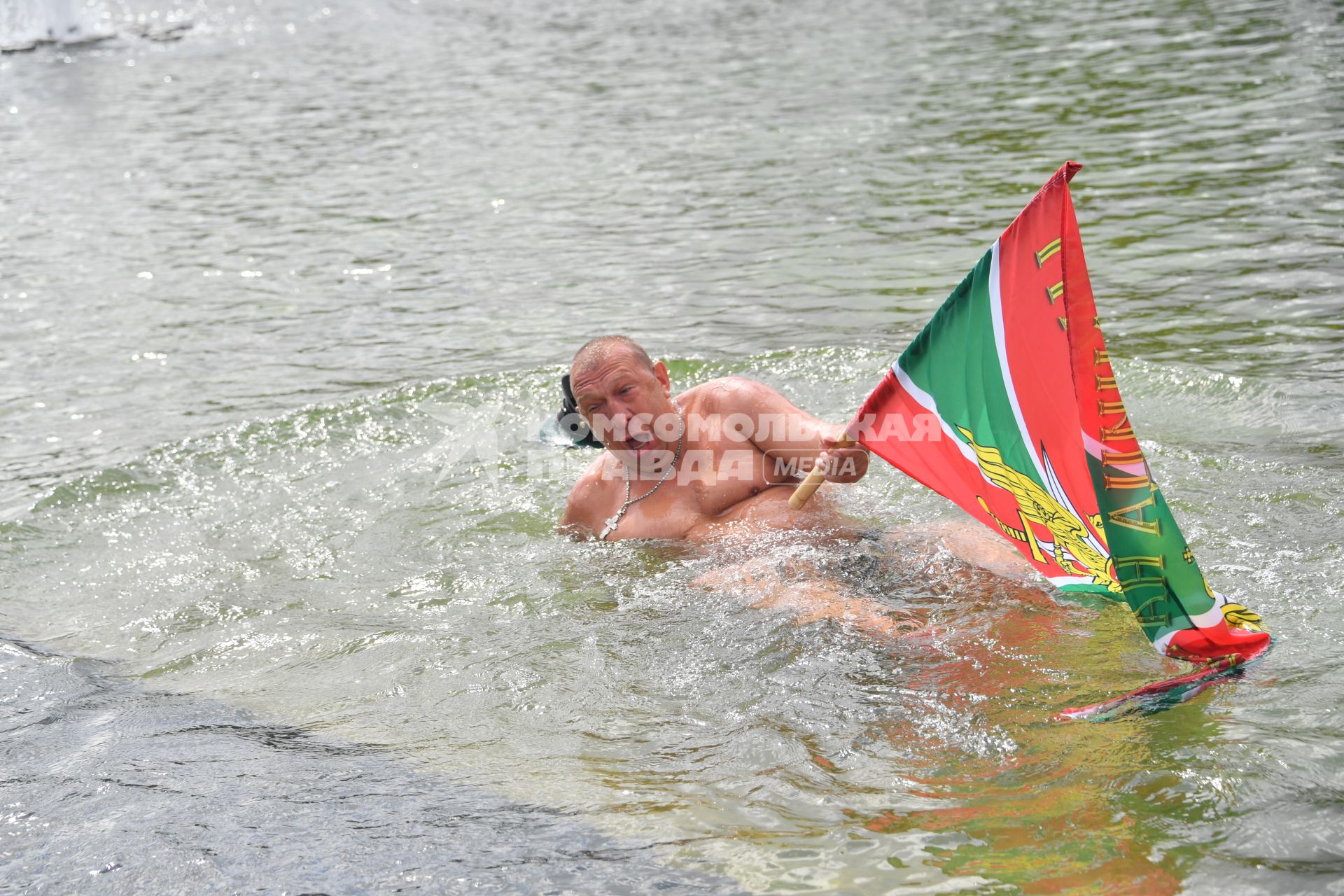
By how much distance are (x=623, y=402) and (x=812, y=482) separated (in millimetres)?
917

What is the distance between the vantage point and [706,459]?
220 inches

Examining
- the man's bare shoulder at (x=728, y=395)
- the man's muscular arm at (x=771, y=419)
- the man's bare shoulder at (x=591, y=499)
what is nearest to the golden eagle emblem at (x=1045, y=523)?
the man's muscular arm at (x=771, y=419)

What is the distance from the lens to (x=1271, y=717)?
381cm

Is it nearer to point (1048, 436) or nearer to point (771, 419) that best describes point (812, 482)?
point (771, 419)

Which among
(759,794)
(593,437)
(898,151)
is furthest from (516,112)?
(759,794)

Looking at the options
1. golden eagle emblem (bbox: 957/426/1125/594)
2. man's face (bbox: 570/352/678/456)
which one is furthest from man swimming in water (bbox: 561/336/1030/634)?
golden eagle emblem (bbox: 957/426/1125/594)

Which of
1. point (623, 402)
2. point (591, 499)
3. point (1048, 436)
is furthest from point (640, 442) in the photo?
point (1048, 436)

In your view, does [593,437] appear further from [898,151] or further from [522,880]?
[898,151]

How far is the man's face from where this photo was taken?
211 inches

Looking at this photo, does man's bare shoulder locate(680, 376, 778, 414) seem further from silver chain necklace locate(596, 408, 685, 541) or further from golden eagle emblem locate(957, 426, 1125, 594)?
golden eagle emblem locate(957, 426, 1125, 594)

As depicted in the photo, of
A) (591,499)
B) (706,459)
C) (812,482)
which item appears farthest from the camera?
(591,499)

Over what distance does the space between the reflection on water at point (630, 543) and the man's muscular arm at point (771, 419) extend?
1.44ft

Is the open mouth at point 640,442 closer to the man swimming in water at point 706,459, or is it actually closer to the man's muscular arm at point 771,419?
the man swimming in water at point 706,459

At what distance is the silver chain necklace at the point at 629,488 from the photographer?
561 cm
